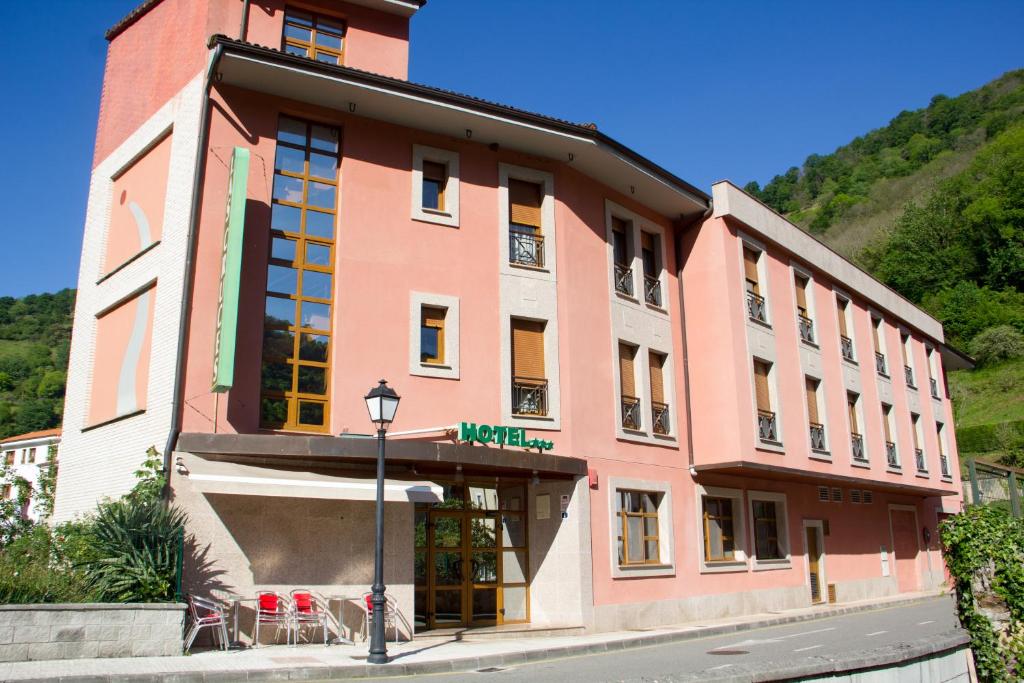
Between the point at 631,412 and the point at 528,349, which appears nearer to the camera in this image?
the point at 528,349

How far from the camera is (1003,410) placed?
5712 cm

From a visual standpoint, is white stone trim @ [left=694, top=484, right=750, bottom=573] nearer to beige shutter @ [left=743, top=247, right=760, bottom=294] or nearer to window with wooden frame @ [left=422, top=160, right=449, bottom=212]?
beige shutter @ [left=743, top=247, right=760, bottom=294]

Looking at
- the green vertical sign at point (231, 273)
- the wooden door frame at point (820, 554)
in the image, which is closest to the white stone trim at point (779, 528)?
the wooden door frame at point (820, 554)

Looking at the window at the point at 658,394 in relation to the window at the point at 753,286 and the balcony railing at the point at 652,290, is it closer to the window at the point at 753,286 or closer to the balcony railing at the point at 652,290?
the balcony railing at the point at 652,290

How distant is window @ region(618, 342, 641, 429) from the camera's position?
19.4 m

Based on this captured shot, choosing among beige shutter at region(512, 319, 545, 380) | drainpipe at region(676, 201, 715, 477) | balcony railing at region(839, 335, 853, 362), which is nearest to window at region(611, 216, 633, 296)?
drainpipe at region(676, 201, 715, 477)

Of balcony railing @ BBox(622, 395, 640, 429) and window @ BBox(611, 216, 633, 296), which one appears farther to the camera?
window @ BBox(611, 216, 633, 296)

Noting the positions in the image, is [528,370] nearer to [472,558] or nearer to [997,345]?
[472,558]

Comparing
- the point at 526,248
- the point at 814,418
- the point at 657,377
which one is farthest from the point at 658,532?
the point at 814,418

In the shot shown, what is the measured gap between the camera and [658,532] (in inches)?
768

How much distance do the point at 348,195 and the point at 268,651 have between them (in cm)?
816

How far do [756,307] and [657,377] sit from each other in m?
3.97

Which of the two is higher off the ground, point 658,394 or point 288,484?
point 658,394

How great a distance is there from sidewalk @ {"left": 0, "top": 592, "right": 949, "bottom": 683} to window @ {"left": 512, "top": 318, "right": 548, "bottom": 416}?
4429 mm
